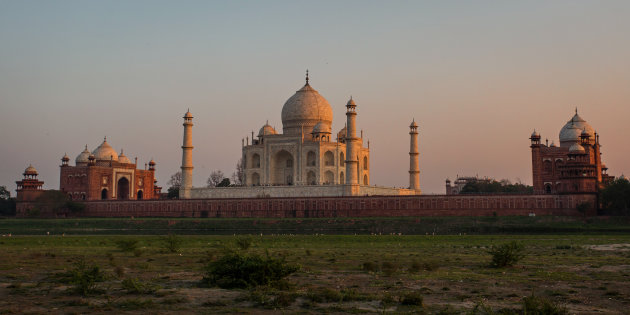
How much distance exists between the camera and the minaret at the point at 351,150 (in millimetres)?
67562

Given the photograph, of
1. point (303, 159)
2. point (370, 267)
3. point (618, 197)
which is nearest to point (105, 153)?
point (303, 159)

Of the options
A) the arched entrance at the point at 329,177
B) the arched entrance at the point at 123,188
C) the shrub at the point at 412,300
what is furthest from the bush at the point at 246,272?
the arched entrance at the point at 123,188

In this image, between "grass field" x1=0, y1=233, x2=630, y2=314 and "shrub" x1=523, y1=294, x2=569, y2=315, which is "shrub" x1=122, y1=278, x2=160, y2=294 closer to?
"grass field" x1=0, y1=233, x2=630, y2=314

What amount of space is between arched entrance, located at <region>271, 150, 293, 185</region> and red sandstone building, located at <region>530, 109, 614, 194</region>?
2723cm

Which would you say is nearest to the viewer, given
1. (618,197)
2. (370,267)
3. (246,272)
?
(246,272)

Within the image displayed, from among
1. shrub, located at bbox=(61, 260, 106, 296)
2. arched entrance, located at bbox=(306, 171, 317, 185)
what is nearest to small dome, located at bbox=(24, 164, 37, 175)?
arched entrance, located at bbox=(306, 171, 317, 185)

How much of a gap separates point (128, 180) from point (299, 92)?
27279 mm

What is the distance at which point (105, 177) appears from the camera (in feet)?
280

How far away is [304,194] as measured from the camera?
69625 mm

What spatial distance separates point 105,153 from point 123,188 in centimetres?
528

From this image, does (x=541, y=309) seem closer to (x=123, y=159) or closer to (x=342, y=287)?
(x=342, y=287)

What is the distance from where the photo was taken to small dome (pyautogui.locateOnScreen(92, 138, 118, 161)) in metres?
88.1

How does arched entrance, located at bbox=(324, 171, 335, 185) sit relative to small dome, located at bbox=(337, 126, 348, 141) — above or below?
below

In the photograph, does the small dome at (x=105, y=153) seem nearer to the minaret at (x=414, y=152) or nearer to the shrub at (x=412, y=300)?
the minaret at (x=414, y=152)
